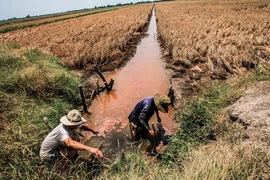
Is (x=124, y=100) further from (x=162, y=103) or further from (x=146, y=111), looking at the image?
(x=162, y=103)

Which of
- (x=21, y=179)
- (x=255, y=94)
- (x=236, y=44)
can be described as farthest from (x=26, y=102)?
(x=236, y=44)

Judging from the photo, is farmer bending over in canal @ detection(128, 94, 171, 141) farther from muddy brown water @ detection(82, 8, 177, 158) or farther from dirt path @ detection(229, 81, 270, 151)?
dirt path @ detection(229, 81, 270, 151)

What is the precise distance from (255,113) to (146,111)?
2.11 metres

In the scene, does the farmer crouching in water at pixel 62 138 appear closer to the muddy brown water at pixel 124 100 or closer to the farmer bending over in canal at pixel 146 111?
the muddy brown water at pixel 124 100

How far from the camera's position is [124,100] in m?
7.50

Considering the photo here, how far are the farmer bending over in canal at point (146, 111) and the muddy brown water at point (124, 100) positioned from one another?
0.41 m

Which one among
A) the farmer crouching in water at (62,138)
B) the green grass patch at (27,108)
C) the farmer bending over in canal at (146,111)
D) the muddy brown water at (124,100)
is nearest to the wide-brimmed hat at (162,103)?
the farmer bending over in canal at (146,111)

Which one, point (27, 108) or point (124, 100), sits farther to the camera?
point (124, 100)

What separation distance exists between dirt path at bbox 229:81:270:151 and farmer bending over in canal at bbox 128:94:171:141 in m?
1.44

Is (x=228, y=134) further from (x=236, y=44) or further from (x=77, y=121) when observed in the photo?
(x=236, y=44)

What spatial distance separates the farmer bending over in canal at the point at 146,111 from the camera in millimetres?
4465

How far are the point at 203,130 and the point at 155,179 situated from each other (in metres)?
1.81

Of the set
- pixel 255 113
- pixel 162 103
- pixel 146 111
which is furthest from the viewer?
pixel 146 111

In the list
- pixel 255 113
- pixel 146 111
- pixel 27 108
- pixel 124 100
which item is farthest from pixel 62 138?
pixel 124 100
